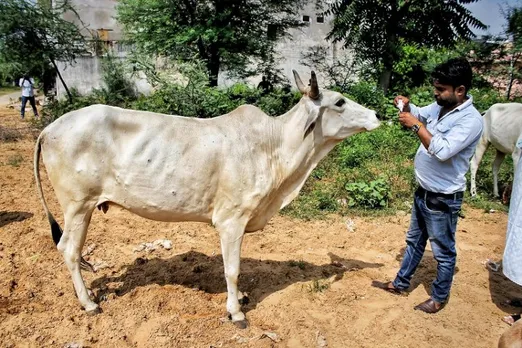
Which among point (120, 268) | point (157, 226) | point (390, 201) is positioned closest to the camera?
point (120, 268)

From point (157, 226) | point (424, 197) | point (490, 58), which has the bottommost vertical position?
point (157, 226)

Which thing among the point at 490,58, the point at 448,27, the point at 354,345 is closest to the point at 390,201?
the point at 354,345

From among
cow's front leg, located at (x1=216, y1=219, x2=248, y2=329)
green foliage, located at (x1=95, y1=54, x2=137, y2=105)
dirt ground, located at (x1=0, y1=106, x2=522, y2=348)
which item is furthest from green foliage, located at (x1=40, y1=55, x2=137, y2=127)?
cow's front leg, located at (x1=216, y1=219, x2=248, y2=329)

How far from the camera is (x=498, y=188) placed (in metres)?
7.79

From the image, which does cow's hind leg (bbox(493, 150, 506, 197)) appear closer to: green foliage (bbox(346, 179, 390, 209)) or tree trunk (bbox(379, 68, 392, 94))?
green foliage (bbox(346, 179, 390, 209))

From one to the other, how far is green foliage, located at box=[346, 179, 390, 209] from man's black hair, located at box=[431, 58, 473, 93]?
3.45 meters

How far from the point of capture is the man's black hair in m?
3.28

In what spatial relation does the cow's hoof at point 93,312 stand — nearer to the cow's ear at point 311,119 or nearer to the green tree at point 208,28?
the cow's ear at point 311,119

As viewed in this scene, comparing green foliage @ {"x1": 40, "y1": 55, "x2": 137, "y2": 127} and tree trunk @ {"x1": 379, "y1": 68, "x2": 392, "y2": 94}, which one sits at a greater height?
tree trunk @ {"x1": 379, "y1": 68, "x2": 392, "y2": 94}

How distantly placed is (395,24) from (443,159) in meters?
10.5

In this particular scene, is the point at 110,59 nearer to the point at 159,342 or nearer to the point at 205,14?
the point at 205,14

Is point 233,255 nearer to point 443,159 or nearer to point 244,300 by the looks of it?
point 244,300

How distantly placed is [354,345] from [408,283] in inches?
41.5

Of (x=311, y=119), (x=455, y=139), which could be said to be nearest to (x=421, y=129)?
(x=455, y=139)
